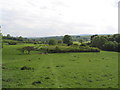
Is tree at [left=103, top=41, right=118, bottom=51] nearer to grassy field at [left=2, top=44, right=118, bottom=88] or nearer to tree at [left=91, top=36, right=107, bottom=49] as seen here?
tree at [left=91, top=36, right=107, bottom=49]

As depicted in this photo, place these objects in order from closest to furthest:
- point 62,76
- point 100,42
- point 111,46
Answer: point 62,76, point 111,46, point 100,42

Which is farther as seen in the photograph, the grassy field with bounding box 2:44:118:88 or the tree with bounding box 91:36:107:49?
the tree with bounding box 91:36:107:49

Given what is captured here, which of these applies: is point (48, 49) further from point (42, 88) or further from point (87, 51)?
point (42, 88)

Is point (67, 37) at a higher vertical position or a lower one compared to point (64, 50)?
higher

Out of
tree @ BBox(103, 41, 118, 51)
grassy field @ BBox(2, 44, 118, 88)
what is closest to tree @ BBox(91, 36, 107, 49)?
tree @ BBox(103, 41, 118, 51)

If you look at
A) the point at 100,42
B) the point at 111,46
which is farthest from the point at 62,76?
the point at 100,42

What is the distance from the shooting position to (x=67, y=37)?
96.7 meters

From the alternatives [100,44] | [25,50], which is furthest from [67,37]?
[25,50]

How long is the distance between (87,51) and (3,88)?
54481 millimetres

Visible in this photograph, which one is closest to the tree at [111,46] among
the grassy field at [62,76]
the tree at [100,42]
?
the tree at [100,42]

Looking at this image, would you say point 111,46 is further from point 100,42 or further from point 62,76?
point 62,76

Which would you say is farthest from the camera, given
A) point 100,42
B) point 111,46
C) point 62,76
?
point 100,42

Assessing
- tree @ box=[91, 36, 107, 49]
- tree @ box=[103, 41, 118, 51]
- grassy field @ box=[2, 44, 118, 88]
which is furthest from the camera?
tree @ box=[91, 36, 107, 49]

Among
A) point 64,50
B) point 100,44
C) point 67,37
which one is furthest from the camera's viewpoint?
point 67,37
